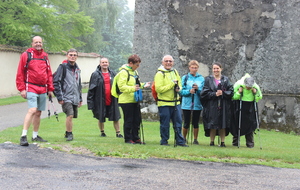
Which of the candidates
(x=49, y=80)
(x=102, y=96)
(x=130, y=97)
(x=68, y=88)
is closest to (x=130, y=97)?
(x=130, y=97)

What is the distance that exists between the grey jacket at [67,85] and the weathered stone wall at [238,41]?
510 centimetres

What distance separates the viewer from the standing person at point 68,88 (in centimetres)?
895

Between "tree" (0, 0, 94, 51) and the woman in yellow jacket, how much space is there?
16309 mm

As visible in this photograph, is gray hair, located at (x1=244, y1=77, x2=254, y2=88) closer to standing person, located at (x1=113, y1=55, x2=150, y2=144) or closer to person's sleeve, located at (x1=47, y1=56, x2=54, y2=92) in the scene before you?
standing person, located at (x1=113, y1=55, x2=150, y2=144)

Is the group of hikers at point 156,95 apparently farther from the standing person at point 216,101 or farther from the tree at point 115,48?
the tree at point 115,48

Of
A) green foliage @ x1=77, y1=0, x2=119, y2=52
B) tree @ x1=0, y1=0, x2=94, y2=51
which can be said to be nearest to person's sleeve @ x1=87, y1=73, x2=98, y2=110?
tree @ x1=0, y1=0, x2=94, y2=51

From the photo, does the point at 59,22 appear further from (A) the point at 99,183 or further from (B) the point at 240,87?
(A) the point at 99,183

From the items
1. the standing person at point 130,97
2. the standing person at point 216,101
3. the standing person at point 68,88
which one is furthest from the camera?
the standing person at point 216,101

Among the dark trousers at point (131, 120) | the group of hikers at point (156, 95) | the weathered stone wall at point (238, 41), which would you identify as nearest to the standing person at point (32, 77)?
the group of hikers at point (156, 95)

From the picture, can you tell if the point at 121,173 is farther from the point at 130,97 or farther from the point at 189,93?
the point at 189,93

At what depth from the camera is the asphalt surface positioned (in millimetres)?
5477

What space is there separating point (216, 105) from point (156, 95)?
128 cm

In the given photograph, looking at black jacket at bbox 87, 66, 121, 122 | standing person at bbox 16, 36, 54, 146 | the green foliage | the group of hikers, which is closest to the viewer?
standing person at bbox 16, 36, 54, 146

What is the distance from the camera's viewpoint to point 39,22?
2647 cm
